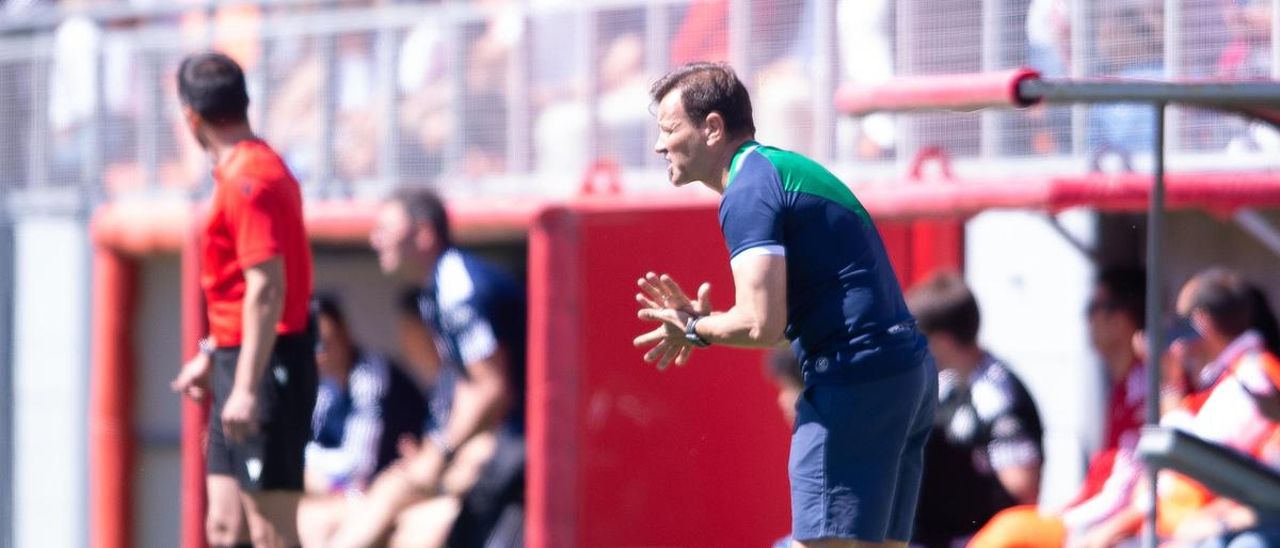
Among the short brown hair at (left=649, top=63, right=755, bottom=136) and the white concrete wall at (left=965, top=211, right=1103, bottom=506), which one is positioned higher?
the short brown hair at (left=649, top=63, right=755, bottom=136)

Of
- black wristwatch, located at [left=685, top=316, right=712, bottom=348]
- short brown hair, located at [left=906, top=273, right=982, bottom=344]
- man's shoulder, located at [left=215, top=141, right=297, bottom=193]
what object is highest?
man's shoulder, located at [left=215, top=141, right=297, bottom=193]

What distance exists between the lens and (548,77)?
8.31 m

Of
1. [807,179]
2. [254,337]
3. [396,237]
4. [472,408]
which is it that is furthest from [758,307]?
[396,237]

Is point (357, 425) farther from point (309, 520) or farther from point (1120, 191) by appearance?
point (1120, 191)

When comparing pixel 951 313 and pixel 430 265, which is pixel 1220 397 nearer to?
pixel 951 313

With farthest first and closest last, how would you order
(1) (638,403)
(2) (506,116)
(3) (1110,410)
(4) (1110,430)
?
(2) (506,116)
(1) (638,403)
(3) (1110,410)
(4) (1110,430)

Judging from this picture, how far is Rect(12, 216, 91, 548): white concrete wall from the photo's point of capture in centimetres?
984

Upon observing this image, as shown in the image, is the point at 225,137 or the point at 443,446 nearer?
the point at 225,137

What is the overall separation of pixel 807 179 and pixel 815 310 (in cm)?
28

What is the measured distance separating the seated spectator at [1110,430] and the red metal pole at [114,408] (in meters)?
4.63

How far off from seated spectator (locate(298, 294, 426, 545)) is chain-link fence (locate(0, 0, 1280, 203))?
74cm

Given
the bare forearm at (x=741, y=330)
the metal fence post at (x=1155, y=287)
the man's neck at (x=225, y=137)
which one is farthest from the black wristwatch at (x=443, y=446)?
the metal fence post at (x=1155, y=287)

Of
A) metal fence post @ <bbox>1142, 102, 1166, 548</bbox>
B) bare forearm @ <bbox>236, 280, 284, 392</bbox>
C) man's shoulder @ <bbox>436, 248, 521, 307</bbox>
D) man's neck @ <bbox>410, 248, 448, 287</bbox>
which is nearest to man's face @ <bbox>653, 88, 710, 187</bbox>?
metal fence post @ <bbox>1142, 102, 1166, 548</bbox>

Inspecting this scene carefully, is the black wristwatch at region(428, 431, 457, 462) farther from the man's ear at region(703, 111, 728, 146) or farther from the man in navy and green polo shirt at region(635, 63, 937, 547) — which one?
the man's ear at region(703, 111, 728, 146)
